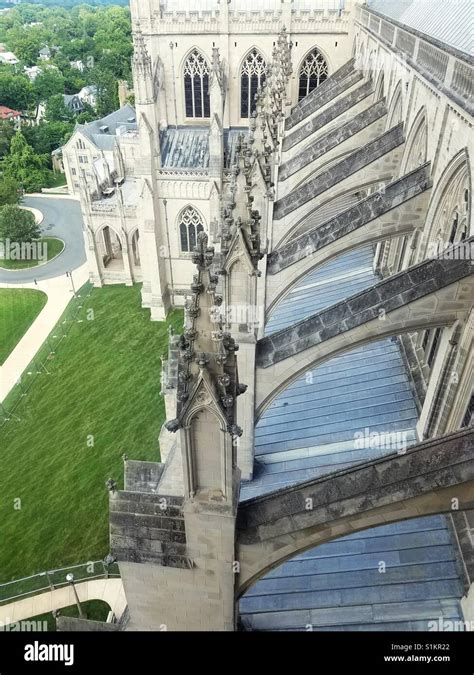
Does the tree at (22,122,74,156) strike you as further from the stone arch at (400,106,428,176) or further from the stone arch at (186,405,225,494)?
the stone arch at (186,405,225,494)

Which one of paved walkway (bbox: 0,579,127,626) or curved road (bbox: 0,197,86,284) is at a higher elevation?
curved road (bbox: 0,197,86,284)

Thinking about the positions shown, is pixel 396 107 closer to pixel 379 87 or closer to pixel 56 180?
pixel 379 87

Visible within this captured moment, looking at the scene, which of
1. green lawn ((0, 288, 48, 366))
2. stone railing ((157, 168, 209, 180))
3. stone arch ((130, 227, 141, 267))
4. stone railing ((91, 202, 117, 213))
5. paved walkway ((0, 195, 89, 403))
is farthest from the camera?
stone arch ((130, 227, 141, 267))

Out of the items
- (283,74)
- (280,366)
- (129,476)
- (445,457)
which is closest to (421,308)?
(280,366)

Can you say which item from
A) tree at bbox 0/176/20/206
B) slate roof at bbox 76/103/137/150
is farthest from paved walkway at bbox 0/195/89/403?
slate roof at bbox 76/103/137/150

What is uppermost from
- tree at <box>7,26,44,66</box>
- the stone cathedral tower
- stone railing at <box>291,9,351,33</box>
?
tree at <box>7,26,44,66</box>

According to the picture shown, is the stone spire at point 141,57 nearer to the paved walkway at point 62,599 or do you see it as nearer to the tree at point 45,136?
the paved walkway at point 62,599

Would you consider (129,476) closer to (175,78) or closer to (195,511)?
(195,511)
